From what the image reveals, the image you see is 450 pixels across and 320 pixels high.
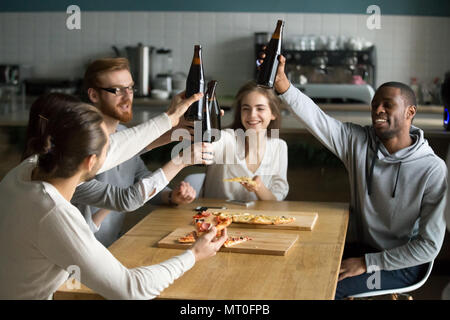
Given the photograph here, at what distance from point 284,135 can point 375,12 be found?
3068 mm

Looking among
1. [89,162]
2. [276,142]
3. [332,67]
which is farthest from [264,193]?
[332,67]

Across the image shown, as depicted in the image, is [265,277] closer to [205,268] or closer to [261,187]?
[205,268]

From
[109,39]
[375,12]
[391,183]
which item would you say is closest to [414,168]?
[391,183]

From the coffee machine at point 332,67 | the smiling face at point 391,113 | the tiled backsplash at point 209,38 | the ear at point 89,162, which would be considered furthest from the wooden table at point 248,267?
the tiled backsplash at point 209,38

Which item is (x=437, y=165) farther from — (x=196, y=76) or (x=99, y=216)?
(x=99, y=216)

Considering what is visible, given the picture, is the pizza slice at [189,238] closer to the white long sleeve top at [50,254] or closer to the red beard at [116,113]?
the white long sleeve top at [50,254]

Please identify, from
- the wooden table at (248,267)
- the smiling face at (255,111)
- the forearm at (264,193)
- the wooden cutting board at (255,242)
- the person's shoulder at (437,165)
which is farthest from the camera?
the smiling face at (255,111)

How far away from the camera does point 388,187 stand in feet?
8.84

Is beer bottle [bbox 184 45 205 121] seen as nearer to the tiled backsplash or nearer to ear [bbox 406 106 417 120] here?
ear [bbox 406 106 417 120]

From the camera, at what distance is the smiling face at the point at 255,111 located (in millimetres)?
3092

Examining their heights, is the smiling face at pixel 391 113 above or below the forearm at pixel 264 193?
above

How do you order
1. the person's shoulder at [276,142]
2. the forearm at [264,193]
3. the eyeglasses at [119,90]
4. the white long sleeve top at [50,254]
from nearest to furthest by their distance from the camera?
the white long sleeve top at [50,254] → the eyeglasses at [119,90] → the forearm at [264,193] → the person's shoulder at [276,142]

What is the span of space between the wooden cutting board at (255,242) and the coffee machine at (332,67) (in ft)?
12.9

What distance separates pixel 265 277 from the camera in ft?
5.92
